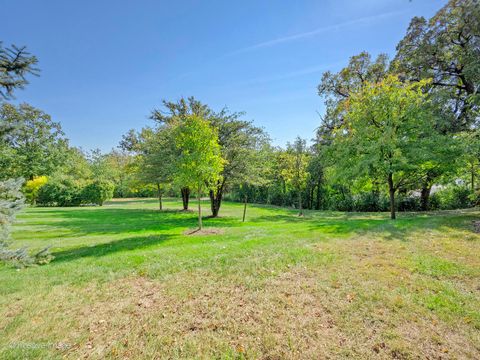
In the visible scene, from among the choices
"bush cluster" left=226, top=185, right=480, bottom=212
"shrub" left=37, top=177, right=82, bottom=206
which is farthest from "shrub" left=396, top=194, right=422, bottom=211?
"shrub" left=37, top=177, right=82, bottom=206

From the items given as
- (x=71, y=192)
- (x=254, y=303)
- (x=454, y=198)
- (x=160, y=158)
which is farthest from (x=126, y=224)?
(x=454, y=198)

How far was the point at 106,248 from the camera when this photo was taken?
732 cm

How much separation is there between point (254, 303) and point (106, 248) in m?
5.91

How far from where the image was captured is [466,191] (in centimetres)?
1588

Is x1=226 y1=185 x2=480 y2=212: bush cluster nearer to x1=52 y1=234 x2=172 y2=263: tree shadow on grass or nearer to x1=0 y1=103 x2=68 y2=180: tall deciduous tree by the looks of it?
x1=52 y1=234 x2=172 y2=263: tree shadow on grass

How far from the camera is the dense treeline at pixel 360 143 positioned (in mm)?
9500

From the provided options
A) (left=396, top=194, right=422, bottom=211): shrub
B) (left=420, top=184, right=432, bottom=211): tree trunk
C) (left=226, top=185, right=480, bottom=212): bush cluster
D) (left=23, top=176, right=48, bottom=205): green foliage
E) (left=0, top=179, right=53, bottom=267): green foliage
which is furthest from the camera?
(left=23, top=176, right=48, bottom=205): green foliage

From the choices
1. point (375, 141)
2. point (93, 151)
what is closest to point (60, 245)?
point (375, 141)

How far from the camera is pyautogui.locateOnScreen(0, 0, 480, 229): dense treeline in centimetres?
950

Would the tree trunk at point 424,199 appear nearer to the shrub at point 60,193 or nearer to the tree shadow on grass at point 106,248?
the tree shadow on grass at point 106,248

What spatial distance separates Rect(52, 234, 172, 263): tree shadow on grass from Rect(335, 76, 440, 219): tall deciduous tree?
30.3 feet

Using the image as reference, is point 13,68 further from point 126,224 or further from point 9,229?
point 126,224

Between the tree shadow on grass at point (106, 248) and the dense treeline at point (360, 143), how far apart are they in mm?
2823

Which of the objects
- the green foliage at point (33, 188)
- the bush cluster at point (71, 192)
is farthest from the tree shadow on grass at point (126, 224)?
the green foliage at point (33, 188)
